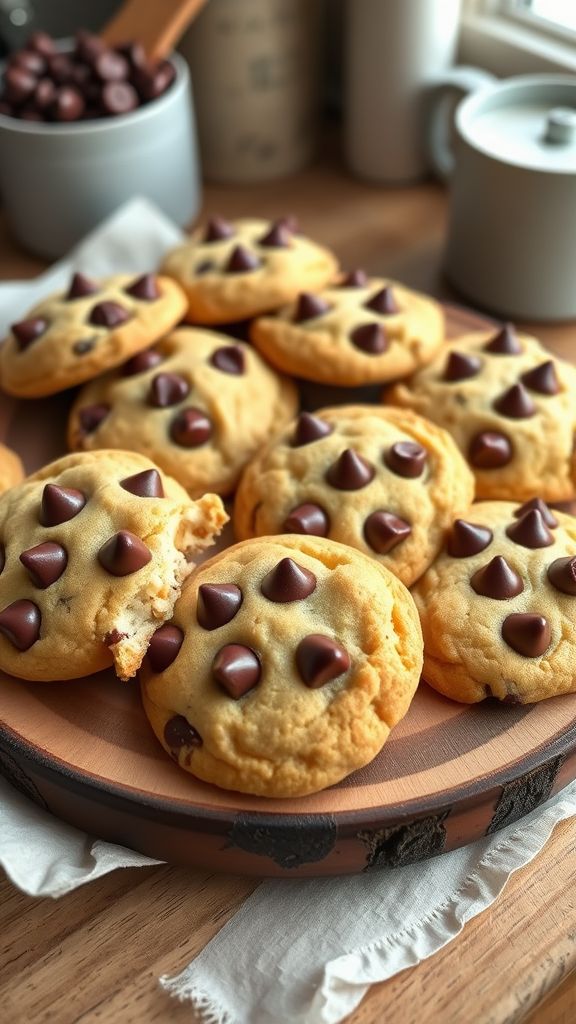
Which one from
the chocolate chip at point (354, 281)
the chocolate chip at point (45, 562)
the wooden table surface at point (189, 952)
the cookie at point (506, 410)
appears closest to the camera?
the wooden table surface at point (189, 952)

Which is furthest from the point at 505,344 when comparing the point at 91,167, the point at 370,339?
the point at 91,167

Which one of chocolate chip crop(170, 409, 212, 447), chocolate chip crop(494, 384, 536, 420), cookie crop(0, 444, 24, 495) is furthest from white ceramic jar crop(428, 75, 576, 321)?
cookie crop(0, 444, 24, 495)

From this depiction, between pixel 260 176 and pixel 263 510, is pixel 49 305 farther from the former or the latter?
pixel 260 176

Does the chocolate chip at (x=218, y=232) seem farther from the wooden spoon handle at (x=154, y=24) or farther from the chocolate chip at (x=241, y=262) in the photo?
the wooden spoon handle at (x=154, y=24)

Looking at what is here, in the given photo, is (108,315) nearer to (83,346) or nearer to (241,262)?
(83,346)

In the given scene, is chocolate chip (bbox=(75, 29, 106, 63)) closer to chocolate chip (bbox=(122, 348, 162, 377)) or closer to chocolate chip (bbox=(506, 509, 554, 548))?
chocolate chip (bbox=(122, 348, 162, 377))

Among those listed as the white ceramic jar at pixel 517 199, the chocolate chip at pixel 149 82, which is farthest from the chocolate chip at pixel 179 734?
the chocolate chip at pixel 149 82
